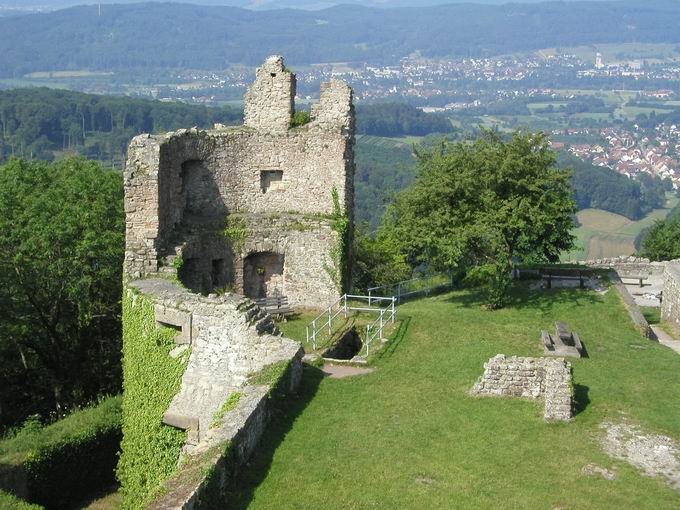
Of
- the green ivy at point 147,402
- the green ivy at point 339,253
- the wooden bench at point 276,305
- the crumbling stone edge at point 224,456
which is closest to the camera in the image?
the crumbling stone edge at point 224,456

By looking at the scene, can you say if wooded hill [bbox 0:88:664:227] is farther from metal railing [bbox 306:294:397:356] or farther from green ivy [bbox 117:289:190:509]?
green ivy [bbox 117:289:190:509]

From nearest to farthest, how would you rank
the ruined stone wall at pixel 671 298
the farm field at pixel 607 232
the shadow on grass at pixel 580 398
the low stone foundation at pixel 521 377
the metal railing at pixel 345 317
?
the shadow on grass at pixel 580 398, the low stone foundation at pixel 521 377, the metal railing at pixel 345 317, the ruined stone wall at pixel 671 298, the farm field at pixel 607 232

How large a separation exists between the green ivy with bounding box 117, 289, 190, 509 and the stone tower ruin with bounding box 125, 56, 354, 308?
4.81 meters

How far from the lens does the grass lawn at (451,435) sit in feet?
47.2

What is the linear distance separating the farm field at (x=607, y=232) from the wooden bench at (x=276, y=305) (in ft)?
220

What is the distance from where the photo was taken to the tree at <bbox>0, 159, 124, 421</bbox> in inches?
1118

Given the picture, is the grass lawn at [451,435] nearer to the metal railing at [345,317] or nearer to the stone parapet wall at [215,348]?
the metal railing at [345,317]

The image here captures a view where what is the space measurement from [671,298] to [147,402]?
18.1 m

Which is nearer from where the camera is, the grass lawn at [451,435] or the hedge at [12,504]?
the grass lawn at [451,435]

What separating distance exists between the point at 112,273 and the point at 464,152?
11605mm

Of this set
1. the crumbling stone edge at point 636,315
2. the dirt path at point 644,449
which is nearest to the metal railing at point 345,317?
the dirt path at point 644,449

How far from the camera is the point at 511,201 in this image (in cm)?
2839

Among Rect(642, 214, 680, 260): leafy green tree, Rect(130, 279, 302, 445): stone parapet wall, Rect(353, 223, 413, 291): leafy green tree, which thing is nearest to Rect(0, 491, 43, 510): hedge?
Rect(130, 279, 302, 445): stone parapet wall

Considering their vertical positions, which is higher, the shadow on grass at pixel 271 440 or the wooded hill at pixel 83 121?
the shadow on grass at pixel 271 440
